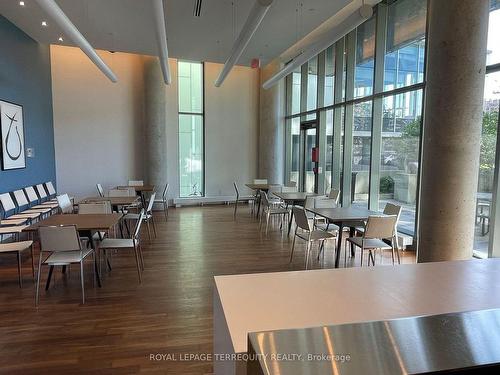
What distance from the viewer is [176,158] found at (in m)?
9.77

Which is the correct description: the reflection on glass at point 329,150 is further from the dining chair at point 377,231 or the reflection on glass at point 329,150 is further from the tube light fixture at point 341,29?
the dining chair at point 377,231

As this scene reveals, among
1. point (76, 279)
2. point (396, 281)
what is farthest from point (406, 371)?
point (76, 279)

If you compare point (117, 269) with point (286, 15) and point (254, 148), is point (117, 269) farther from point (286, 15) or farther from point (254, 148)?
point (254, 148)

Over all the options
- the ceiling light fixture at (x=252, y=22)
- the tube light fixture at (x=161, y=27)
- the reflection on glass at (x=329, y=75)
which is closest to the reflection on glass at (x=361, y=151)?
the reflection on glass at (x=329, y=75)

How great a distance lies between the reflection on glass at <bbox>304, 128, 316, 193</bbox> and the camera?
28.5 feet

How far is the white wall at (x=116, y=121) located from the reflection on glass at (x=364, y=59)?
4.34m

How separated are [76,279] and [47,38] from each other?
5513mm

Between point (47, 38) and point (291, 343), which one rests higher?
point (47, 38)

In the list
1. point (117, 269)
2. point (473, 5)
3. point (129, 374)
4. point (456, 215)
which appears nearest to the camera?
point (129, 374)

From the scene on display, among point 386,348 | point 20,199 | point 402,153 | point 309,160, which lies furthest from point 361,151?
point 20,199

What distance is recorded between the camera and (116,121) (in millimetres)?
9062

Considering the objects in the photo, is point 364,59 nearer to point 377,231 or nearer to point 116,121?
point 377,231

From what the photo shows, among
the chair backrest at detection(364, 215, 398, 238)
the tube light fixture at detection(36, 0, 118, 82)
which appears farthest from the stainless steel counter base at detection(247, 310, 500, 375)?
the tube light fixture at detection(36, 0, 118, 82)

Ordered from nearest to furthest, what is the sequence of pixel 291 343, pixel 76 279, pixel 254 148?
pixel 291 343, pixel 76 279, pixel 254 148
